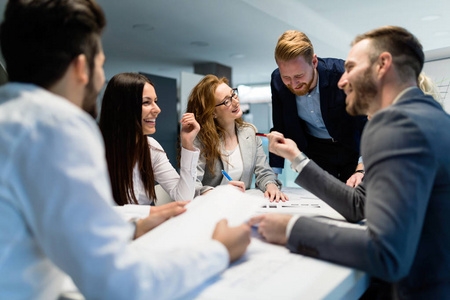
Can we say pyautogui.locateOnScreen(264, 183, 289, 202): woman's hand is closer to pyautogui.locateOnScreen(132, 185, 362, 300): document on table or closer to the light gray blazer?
the light gray blazer

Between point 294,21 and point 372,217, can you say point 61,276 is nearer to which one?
point 372,217

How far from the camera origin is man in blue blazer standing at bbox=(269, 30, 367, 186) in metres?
2.05

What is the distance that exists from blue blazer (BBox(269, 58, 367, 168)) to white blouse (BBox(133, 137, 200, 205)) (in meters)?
0.74

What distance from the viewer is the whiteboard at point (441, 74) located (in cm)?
224

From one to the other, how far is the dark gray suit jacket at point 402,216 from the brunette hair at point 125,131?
1.03 m

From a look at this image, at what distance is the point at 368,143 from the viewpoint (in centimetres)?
92

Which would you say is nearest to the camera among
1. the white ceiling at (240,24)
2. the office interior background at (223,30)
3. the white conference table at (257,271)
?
the white conference table at (257,271)

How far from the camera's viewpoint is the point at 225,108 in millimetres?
2361

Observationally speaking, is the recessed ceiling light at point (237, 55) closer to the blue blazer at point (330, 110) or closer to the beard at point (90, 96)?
the blue blazer at point (330, 110)

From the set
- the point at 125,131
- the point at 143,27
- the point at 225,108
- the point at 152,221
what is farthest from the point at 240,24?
the point at 152,221

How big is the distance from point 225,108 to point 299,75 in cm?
56

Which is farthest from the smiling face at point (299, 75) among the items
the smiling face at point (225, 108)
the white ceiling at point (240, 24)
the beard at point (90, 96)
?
the white ceiling at point (240, 24)

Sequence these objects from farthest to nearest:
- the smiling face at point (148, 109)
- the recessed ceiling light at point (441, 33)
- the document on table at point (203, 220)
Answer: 1. the recessed ceiling light at point (441, 33)
2. the smiling face at point (148, 109)
3. the document on table at point (203, 220)

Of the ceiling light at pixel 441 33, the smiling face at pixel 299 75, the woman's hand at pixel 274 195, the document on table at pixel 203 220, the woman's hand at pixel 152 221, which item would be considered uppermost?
the ceiling light at pixel 441 33
